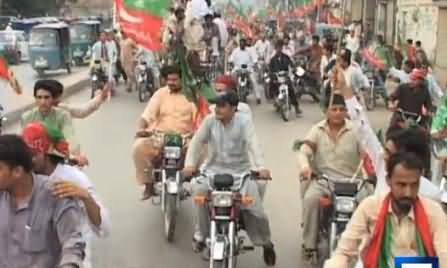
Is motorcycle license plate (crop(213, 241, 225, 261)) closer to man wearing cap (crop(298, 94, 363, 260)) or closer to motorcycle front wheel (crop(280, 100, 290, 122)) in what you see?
man wearing cap (crop(298, 94, 363, 260))

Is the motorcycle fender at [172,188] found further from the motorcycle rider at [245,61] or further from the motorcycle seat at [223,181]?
the motorcycle rider at [245,61]

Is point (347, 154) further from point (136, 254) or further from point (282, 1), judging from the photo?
point (282, 1)

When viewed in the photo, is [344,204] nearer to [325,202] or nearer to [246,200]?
[325,202]

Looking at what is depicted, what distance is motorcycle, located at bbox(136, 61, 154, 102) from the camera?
22.1m

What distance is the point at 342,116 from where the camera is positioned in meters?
7.34

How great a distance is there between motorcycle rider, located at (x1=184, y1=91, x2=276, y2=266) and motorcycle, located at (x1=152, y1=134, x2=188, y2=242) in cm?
53

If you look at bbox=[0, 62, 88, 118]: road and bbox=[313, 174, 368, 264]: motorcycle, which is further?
bbox=[0, 62, 88, 118]: road

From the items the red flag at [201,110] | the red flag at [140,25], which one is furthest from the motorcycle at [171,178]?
the red flag at [140,25]

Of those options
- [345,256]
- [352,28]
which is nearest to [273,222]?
[345,256]

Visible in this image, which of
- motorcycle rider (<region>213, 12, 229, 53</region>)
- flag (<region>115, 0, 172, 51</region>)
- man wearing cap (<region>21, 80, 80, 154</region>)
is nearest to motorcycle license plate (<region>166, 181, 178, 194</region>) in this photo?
man wearing cap (<region>21, 80, 80, 154</region>)

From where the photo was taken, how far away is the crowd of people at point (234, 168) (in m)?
4.08

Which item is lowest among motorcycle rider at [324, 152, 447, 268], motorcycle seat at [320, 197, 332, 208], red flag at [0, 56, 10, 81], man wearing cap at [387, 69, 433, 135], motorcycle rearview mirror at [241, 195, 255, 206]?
motorcycle seat at [320, 197, 332, 208]

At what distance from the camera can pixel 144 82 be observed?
877 inches

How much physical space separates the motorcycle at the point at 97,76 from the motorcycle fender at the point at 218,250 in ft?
54.7
